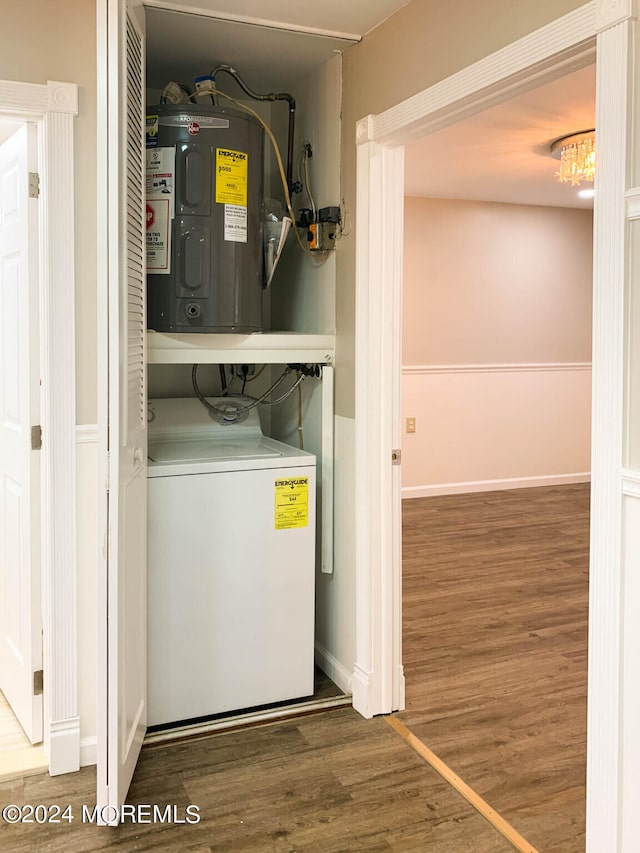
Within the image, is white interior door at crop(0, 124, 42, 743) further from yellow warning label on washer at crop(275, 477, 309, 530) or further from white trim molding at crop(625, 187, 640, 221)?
white trim molding at crop(625, 187, 640, 221)

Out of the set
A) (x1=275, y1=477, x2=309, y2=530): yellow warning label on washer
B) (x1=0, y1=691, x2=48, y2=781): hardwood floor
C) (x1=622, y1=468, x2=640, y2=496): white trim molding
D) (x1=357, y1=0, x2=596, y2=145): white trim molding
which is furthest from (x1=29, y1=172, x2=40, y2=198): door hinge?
(x1=622, y1=468, x2=640, y2=496): white trim molding

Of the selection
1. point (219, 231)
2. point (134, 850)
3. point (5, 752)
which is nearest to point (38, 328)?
point (219, 231)

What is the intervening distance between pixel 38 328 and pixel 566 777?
2.13m

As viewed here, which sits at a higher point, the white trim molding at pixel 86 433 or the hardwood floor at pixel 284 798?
the white trim molding at pixel 86 433

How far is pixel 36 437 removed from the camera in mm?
2463

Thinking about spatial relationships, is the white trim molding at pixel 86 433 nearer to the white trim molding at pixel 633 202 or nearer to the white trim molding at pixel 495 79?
the white trim molding at pixel 495 79

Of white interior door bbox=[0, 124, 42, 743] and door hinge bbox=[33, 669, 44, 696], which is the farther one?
door hinge bbox=[33, 669, 44, 696]

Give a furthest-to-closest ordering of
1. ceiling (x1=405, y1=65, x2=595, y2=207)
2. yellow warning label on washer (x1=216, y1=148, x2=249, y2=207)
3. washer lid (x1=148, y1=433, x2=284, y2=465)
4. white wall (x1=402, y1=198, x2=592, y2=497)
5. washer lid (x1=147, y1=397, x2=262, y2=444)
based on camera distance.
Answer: white wall (x1=402, y1=198, x2=592, y2=497), ceiling (x1=405, y1=65, x2=595, y2=207), washer lid (x1=147, y1=397, x2=262, y2=444), washer lid (x1=148, y1=433, x2=284, y2=465), yellow warning label on washer (x1=216, y1=148, x2=249, y2=207)

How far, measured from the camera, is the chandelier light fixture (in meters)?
4.29

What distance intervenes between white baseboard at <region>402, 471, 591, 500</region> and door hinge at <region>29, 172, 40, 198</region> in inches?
168

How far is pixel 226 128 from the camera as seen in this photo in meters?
2.63

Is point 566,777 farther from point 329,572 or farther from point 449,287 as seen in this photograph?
point 449,287

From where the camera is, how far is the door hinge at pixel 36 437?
246 cm

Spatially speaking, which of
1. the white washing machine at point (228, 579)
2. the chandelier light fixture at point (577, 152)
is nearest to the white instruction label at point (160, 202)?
the white washing machine at point (228, 579)
